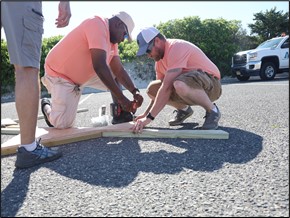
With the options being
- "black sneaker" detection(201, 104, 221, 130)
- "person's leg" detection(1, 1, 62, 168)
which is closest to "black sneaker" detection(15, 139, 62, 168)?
"person's leg" detection(1, 1, 62, 168)

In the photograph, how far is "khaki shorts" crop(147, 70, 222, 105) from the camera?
310 centimetres

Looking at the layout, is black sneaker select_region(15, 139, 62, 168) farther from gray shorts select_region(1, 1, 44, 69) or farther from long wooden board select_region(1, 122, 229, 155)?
gray shorts select_region(1, 1, 44, 69)

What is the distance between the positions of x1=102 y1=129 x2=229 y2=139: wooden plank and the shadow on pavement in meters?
0.06

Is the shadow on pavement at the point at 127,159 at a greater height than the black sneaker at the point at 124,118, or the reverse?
the shadow on pavement at the point at 127,159

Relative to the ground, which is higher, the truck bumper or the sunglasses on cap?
the sunglasses on cap

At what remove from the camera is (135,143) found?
2797 millimetres

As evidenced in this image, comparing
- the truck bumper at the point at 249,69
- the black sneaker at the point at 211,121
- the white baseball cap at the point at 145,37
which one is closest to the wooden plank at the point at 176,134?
the black sneaker at the point at 211,121

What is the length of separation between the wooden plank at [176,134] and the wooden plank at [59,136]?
15 cm

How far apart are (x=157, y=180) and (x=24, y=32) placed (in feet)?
3.68

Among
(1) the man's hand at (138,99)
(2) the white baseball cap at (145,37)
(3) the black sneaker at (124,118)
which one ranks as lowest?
(3) the black sneaker at (124,118)

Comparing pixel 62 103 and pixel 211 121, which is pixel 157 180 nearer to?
pixel 211 121

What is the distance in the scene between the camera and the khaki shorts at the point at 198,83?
3104mm

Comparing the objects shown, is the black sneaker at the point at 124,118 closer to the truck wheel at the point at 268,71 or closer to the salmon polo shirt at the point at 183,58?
the salmon polo shirt at the point at 183,58

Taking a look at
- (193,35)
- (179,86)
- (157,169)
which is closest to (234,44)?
(193,35)
